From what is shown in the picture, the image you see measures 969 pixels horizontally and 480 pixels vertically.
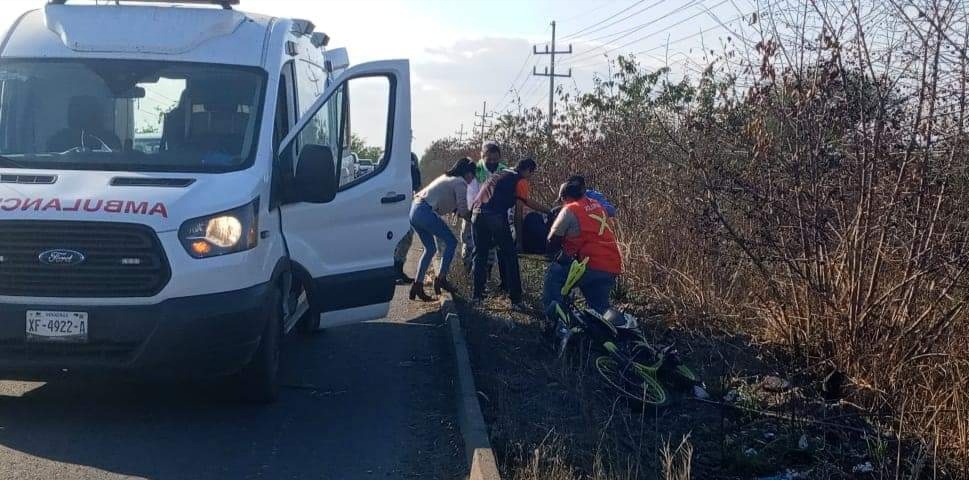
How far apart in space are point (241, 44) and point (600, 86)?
24.8 ft

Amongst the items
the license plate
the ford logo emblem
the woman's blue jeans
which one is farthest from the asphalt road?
the woman's blue jeans

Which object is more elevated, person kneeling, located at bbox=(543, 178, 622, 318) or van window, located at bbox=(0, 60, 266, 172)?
van window, located at bbox=(0, 60, 266, 172)

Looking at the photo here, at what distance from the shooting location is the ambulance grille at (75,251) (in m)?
6.47

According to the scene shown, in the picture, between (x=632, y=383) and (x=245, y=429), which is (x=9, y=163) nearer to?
(x=245, y=429)

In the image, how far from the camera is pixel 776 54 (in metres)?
7.75

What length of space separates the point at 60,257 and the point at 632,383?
12.5 ft

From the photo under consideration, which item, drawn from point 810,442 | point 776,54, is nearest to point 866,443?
point 810,442

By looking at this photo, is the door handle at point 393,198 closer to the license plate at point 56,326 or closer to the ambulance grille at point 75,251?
the ambulance grille at point 75,251

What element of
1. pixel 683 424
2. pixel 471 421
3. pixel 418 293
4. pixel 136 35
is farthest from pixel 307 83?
pixel 683 424

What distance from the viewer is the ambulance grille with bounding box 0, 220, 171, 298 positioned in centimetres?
647

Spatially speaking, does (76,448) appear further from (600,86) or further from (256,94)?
(600,86)

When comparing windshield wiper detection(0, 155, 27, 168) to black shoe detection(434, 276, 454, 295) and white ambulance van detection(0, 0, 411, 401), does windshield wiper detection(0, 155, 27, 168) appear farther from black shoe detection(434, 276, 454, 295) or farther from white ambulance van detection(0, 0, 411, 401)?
black shoe detection(434, 276, 454, 295)

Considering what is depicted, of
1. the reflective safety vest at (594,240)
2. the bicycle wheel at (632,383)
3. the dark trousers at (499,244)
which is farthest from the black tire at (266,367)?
the dark trousers at (499,244)

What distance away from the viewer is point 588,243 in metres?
9.50
